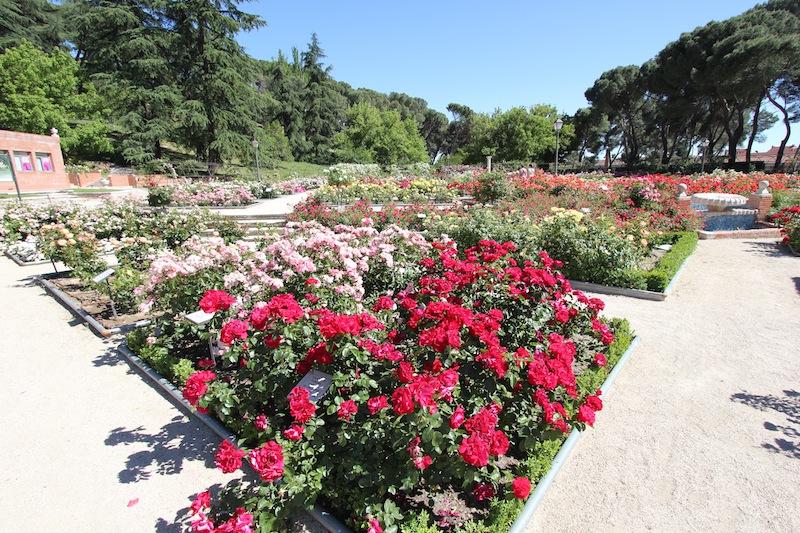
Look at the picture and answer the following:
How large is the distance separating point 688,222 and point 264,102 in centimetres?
2922

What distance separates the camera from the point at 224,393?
8.24ft

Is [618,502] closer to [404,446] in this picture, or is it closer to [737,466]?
[737,466]

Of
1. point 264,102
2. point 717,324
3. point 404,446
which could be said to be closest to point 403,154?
point 264,102

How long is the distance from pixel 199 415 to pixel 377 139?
40.0 meters

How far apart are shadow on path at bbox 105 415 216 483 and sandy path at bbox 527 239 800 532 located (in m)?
2.28

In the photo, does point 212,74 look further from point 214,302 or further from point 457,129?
point 457,129

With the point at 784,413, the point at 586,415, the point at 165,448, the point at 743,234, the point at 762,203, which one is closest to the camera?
the point at 586,415

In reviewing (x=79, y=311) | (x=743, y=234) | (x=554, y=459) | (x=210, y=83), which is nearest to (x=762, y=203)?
(x=743, y=234)

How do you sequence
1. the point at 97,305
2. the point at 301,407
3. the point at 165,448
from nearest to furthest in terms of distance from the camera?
the point at 301,407 → the point at 165,448 → the point at 97,305

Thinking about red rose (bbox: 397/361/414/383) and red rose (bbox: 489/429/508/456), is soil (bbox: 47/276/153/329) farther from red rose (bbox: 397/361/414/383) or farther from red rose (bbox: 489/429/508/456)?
red rose (bbox: 489/429/508/456)

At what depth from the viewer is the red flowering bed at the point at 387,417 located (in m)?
1.87

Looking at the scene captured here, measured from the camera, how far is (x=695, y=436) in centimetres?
288

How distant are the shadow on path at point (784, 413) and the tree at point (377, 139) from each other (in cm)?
3805


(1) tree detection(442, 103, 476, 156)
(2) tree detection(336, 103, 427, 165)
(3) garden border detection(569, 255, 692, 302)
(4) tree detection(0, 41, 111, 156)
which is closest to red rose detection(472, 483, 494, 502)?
(3) garden border detection(569, 255, 692, 302)
